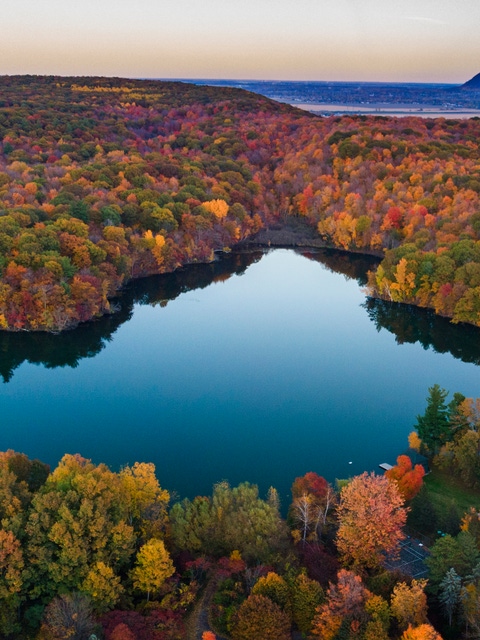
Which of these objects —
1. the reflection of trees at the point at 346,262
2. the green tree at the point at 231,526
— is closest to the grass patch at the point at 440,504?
the green tree at the point at 231,526

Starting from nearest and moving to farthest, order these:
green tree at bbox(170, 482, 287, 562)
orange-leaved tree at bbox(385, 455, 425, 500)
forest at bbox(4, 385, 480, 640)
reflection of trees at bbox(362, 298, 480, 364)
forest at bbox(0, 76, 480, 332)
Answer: forest at bbox(4, 385, 480, 640)
green tree at bbox(170, 482, 287, 562)
orange-leaved tree at bbox(385, 455, 425, 500)
reflection of trees at bbox(362, 298, 480, 364)
forest at bbox(0, 76, 480, 332)

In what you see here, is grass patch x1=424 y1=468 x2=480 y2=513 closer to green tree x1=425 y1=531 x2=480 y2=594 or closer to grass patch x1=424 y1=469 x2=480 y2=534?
grass patch x1=424 y1=469 x2=480 y2=534

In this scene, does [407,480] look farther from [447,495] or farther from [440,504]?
[447,495]

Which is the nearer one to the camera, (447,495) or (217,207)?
(447,495)

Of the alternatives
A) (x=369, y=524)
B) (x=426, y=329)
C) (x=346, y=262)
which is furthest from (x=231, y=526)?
(x=346, y=262)

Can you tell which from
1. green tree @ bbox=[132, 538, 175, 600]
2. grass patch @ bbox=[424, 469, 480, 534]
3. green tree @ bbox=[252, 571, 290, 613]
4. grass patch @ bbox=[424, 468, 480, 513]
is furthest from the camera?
grass patch @ bbox=[424, 468, 480, 513]

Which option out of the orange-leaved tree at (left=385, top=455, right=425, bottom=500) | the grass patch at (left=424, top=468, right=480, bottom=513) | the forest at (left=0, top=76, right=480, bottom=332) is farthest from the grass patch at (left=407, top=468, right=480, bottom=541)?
the forest at (left=0, top=76, right=480, bottom=332)
